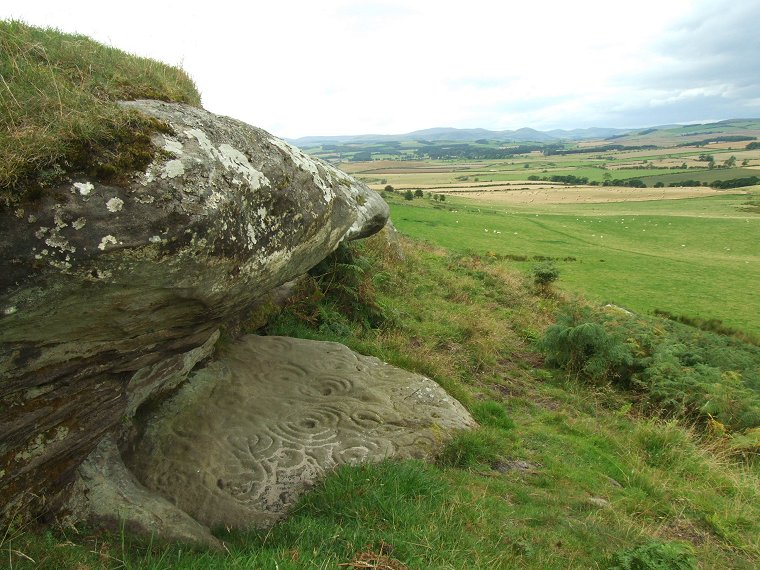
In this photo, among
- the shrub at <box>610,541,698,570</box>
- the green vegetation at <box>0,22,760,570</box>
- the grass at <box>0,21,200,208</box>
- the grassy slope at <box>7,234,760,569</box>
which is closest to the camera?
the grass at <box>0,21,200,208</box>

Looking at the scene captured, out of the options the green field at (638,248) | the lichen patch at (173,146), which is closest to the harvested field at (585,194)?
the green field at (638,248)

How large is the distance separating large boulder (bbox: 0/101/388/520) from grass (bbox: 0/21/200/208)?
168 millimetres

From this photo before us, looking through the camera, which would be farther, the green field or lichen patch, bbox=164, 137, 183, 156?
the green field

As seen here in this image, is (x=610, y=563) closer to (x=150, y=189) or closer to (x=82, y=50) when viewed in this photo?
(x=150, y=189)

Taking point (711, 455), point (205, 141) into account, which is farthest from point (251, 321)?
point (711, 455)

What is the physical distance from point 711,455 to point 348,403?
708 cm

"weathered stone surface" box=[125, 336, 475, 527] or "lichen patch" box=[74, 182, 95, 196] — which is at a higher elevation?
"lichen patch" box=[74, 182, 95, 196]

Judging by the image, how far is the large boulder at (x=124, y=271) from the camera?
4.50 m

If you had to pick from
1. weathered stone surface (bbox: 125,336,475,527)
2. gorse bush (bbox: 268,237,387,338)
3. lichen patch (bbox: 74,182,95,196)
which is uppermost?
lichen patch (bbox: 74,182,95,196)

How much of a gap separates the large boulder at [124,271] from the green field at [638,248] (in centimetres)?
2517

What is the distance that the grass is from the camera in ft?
14.7

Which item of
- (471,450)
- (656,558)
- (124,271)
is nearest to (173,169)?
(124,271)

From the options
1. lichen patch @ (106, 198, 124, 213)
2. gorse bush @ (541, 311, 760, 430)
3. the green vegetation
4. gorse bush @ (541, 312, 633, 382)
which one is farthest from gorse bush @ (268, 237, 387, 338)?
lichen patch @ (106, 198, 124, 213)

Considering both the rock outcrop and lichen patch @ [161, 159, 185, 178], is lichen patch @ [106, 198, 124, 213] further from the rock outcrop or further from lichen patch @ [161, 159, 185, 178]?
the rock outcrop
